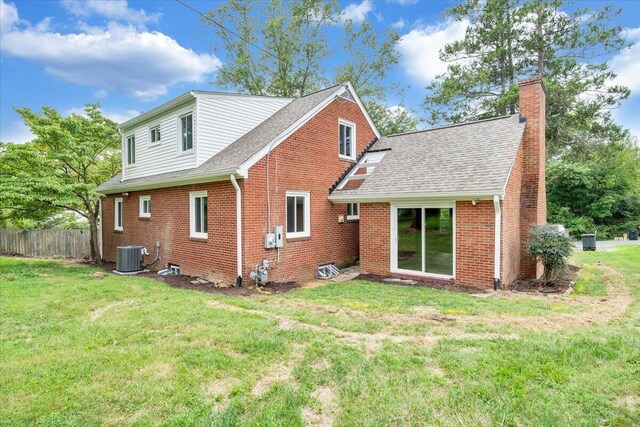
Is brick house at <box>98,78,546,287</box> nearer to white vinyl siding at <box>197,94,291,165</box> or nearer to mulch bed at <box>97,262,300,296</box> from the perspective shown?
white vinyl siding at <box>197,94,291,165</box>

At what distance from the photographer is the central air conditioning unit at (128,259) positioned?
11820 mm

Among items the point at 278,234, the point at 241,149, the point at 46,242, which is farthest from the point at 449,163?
the point at 46,242

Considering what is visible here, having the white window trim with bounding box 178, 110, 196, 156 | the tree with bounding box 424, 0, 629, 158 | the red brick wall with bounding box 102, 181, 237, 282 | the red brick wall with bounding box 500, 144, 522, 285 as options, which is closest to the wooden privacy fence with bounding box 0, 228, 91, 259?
the red brick wall with bounding box 102, 181, 237, 282

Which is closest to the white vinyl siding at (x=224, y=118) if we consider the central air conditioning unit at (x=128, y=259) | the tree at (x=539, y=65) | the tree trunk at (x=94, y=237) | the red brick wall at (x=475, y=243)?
the central air conditioning unit at (x=128, y=259)

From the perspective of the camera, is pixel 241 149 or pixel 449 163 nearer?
pixel 449 163

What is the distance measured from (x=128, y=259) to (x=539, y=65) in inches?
1059

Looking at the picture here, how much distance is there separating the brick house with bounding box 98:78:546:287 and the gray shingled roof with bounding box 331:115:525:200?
5 centimetres

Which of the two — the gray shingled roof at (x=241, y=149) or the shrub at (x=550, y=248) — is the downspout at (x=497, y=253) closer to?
the shrub at (x=550, y=248)

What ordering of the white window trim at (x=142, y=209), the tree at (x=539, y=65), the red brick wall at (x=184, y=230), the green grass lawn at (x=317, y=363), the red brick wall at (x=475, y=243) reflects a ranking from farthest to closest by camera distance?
1. the tree at (x=539, y=65)
2. the white window trim at (x=142, y=209)
3. the red brick wall at (x=184, y=230)
4. the red brick wall at (x=475, y=243)
5. the green grass lawn at (x=317, y=363)

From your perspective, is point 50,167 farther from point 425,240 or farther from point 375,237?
point 425,240

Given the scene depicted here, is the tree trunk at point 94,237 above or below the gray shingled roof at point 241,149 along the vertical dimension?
below

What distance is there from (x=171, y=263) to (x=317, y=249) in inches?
190

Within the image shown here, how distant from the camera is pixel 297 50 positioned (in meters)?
25.1

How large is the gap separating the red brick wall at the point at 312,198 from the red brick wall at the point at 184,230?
576mm
